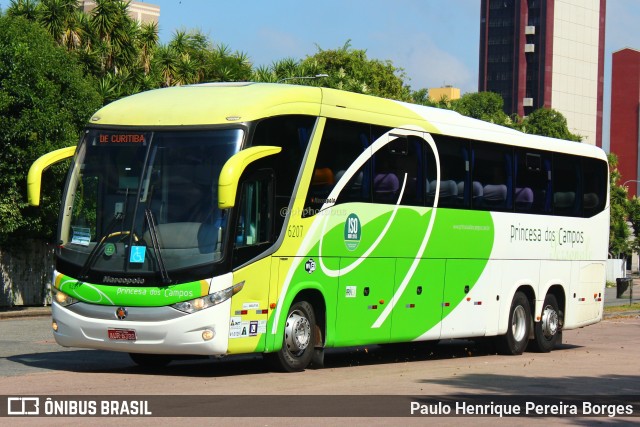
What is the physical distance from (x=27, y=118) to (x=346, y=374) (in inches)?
695

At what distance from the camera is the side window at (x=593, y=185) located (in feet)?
80.1

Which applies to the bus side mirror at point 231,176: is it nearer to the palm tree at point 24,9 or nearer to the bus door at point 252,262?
the bus door at point 252,262

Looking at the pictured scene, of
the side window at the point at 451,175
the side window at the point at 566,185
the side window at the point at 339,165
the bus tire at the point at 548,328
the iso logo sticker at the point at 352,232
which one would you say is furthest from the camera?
the side window at the point at 566,185

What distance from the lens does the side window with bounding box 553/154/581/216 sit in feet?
76.7

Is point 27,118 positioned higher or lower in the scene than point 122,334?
higher

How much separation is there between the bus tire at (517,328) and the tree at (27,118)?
14.6 meters

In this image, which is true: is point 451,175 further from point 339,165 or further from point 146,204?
point 146,204

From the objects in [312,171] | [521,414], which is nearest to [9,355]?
[312,171]

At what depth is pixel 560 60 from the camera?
148250 millimetres

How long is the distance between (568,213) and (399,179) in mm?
6627

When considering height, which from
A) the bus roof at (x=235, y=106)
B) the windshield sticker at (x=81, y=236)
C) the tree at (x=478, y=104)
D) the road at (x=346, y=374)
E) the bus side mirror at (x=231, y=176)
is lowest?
the road at (x=346, y=374)

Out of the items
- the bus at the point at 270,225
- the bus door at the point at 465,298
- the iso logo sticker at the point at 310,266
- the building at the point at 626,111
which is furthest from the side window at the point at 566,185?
the building at the point at 626,111

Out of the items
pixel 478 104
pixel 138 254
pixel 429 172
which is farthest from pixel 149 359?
pixel 478 104

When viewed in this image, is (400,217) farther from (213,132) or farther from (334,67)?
(334,67)
